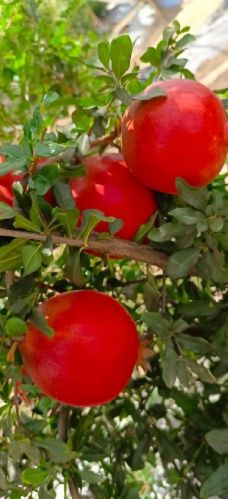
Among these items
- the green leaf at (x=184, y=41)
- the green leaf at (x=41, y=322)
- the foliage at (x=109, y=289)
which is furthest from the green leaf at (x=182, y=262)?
the green leaf at (x=184, y=41)

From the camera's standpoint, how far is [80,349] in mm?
523

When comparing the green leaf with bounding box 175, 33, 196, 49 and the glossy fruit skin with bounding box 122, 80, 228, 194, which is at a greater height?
the green leaf with bounding box 175, 33, 196, 49

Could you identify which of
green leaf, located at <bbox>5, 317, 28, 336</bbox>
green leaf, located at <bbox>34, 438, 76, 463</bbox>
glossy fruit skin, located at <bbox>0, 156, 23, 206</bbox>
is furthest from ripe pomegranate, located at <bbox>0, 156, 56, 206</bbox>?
green leaf, located at <bbox>34, 438, 76, 463</bbox>

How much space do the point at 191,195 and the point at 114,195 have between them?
0.07 m

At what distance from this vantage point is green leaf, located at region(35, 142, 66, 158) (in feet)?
1.45

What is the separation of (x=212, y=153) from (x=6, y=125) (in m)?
0.55

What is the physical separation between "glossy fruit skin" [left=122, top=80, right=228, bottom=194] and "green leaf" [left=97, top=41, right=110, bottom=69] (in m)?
0.05

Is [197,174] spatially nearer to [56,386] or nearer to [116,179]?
[116,179]

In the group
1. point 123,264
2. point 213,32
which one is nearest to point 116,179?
point 123,264

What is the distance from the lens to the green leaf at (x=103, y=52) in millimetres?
546

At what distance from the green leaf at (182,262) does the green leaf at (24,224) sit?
124 millimetres

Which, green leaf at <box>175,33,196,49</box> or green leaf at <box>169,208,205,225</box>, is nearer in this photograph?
green leaf at <box>169,208,205,225</box>

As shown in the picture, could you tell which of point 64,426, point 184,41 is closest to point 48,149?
point 184,41

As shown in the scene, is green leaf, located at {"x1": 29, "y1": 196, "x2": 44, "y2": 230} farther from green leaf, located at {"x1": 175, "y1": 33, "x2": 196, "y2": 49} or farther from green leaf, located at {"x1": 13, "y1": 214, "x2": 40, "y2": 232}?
green leaf, located at {"x1": 175, "y1": 33, "x2": 196, "y2": 49}
